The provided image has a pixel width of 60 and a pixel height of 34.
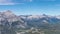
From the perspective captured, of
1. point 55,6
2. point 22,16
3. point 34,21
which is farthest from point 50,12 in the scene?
point 22,16

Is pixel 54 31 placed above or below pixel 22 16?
below

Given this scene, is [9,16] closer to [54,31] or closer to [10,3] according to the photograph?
[10,3]

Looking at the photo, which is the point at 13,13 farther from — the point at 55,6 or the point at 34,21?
the point at 55,6

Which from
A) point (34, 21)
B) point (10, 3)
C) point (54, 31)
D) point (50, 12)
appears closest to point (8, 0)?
point (10, 3)

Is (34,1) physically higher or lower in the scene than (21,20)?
higher

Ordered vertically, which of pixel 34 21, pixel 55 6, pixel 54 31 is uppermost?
pixel 55 6

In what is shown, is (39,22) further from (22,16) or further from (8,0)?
(8,0)

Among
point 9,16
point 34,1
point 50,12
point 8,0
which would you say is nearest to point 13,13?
point 9,16
